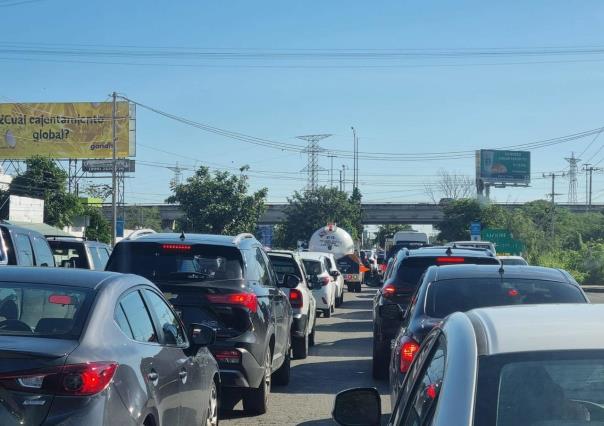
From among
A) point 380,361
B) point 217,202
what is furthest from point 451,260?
point 217,202

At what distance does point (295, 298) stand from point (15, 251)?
4489mm

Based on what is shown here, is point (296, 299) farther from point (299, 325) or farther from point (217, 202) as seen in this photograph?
point (217, 202)

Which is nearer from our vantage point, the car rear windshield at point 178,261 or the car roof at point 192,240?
the car rear windshield at point 178,261

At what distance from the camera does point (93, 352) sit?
201 inches

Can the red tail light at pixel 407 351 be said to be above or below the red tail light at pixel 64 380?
below

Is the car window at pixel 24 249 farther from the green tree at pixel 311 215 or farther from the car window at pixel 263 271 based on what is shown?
the green tree at pixel 311 215

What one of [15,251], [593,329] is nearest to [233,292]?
[15,251]

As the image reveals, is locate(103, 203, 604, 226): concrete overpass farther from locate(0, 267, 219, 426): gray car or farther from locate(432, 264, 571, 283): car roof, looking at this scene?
locate(0, 267, 219, 426): gray car

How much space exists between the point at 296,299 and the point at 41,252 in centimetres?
407

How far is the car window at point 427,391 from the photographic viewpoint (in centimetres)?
318

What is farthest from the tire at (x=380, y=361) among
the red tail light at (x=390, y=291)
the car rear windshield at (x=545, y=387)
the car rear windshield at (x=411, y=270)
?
the car rear windshield at (x=545, y=387)

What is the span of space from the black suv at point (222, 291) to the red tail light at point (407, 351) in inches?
75.9

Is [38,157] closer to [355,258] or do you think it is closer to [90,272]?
[355,258]

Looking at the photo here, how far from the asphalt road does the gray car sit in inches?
110
